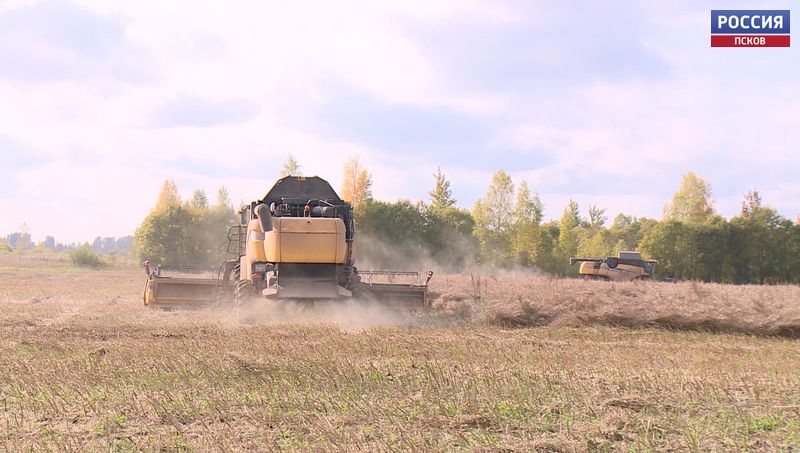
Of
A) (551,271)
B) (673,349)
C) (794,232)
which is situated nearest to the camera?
→ (673,349)

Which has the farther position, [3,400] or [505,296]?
[505,296]

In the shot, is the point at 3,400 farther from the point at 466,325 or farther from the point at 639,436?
the point at 466,325

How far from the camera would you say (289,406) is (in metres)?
7.43

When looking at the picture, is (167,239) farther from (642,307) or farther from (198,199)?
(642,307)

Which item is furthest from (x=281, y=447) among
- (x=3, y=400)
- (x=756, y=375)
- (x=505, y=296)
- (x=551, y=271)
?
(x=551, y=271)

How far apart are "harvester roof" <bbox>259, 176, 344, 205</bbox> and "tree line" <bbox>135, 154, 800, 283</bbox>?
29246mm

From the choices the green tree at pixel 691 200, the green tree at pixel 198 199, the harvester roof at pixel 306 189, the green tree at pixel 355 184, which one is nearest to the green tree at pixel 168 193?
the green tree at pixel 198 199

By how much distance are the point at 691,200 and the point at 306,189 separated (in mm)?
56463

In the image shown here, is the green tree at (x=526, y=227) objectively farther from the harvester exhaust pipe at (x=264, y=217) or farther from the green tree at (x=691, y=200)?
the harvester exhaust pipe at (x=264, y=217)

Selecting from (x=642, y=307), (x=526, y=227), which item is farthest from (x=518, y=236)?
(x=642, y=307)

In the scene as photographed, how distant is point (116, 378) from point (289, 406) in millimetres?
2831

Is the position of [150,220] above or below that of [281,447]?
above

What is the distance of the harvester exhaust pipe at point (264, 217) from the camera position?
16203mm

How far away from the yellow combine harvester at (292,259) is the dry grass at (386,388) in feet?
3.81
